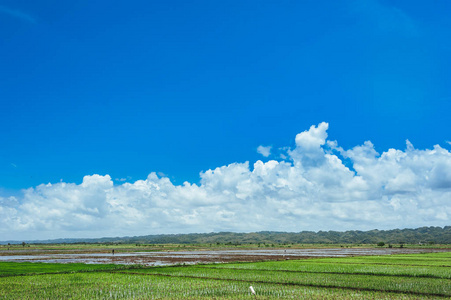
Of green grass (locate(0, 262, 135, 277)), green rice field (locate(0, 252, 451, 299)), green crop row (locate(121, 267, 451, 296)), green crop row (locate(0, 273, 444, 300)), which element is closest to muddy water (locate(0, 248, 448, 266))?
green grass (locate(0, 262, 135, 277))

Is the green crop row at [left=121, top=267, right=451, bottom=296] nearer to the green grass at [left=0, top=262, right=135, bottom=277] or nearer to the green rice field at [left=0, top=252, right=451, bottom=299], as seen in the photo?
the green rice field at [left=0, top=252, right=451, bottom=299]

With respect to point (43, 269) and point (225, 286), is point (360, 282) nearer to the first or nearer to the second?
point (225, 286)

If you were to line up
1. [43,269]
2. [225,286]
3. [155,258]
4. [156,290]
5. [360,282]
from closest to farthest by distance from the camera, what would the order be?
[156,290]
[225,286]
[360,282]
[43,269]
[155,258]

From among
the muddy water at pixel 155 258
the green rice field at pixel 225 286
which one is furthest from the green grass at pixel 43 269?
the muddy water at pixel 155 258

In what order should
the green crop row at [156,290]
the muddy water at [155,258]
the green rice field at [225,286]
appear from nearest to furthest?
the green crop row at [156,290] < the green rice field at [225,286] < the muddy water at [155,258]

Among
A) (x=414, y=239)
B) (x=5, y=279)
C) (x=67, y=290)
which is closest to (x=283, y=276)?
(x=67, y=290)

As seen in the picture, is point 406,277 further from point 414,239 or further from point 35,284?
point 414,239

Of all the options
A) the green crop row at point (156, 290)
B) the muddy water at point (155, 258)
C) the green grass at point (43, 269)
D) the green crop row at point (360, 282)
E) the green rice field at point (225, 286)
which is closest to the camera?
the green crop row at point (156, 290)

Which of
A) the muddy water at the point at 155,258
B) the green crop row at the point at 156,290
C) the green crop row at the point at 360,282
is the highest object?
the green crop row at the point at 156,290

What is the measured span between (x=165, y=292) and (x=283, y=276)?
10.8m

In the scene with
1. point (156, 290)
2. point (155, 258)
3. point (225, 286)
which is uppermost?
point (156, 290)

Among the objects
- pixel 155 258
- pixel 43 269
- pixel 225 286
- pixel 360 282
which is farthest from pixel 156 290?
pixel 155 258

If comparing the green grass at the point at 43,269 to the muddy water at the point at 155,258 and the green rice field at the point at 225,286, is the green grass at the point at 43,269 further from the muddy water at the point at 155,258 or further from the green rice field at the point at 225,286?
the muddy water at the point at 155,258

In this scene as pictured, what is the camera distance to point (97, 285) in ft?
74.5
